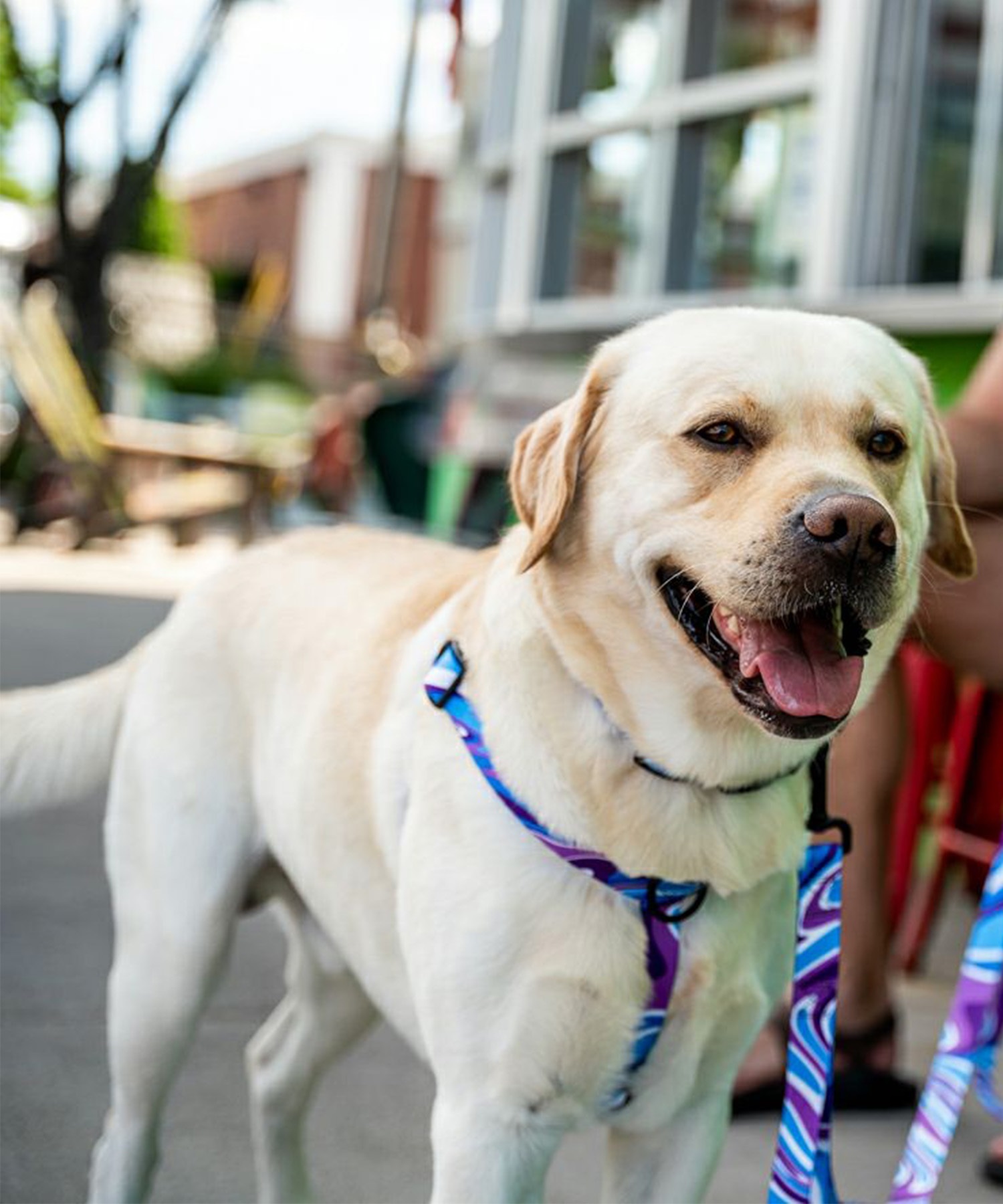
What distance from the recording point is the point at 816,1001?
214 cm

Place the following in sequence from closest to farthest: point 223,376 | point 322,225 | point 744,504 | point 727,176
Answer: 1. point 744,504
2. point 727,176
3. point 223,376
4. point 322,225

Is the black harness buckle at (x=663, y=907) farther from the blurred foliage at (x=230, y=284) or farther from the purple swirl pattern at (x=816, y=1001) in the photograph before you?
the blurred foliage at (x=230, y=284)

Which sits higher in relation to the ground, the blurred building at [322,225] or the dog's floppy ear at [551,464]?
the blurred building at [322,225]

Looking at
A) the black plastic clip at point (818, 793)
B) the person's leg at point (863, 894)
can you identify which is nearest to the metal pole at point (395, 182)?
the person's leg at point (863, 894)

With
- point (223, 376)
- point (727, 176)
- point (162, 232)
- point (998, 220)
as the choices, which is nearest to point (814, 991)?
point (998, 220)

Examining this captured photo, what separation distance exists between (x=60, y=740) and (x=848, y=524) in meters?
1.58

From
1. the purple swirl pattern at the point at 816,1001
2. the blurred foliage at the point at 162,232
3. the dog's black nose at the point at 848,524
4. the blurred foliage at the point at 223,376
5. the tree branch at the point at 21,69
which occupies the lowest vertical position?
the purple swirl pattern at the point at 816,1001

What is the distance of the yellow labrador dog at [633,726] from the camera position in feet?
6.15

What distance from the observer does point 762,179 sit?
7566 millimetres

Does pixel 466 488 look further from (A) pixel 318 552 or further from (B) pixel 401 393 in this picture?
(A) pixel 318 552

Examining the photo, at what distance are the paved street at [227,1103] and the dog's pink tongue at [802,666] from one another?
140 centimetres

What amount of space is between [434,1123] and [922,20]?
18.3 feet

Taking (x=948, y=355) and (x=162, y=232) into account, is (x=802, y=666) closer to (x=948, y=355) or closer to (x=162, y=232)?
(x=948, y=355)

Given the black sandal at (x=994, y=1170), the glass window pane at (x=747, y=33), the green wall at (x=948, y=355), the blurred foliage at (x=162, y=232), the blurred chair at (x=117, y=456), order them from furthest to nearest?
the blurred foliage at (x=162, y=232), the blurred chair at (x=117, y=456), the glass window pane at (x=747, y=33), the green wall at (x=948, y=355), the black sandal at (x=994, y=1170)
